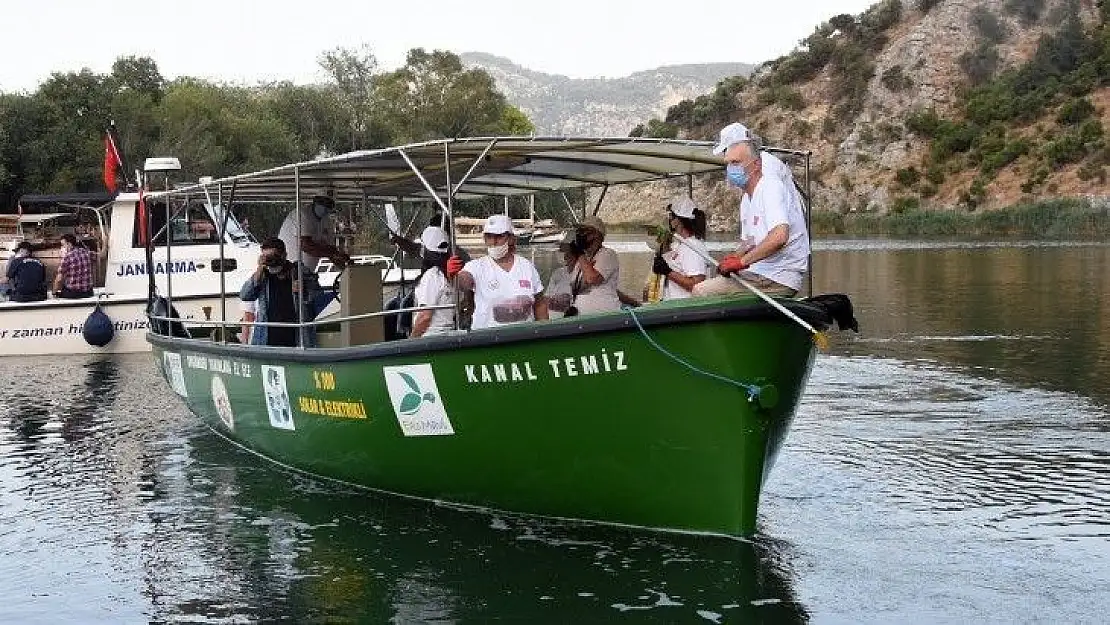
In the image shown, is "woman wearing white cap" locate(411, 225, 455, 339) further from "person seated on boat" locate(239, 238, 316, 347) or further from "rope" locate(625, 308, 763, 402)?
"rope" locate(625, 308, 763, 402)

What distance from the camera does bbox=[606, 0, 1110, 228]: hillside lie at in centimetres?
7850

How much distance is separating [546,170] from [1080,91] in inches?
3002

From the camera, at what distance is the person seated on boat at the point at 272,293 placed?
13094 millimetres

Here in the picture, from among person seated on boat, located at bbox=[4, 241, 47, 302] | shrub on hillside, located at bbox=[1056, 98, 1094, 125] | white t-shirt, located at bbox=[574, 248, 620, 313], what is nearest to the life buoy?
person seated on boat, located at bbox=[4, 241, 47, 302]

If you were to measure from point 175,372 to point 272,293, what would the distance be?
8.71 ft

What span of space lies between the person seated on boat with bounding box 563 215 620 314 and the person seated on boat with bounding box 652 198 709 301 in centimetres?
61

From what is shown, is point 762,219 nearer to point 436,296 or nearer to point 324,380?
point 436,296

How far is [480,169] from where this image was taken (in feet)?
42.7

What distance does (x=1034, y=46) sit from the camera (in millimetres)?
95250

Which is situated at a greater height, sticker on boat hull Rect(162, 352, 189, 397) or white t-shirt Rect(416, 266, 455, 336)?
white t-shirt Rect(416, 266, 455, 336)

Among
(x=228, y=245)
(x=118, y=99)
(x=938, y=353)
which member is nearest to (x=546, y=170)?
(x=938, y=353)

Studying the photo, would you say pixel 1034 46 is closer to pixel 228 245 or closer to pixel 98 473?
pixel 228 245

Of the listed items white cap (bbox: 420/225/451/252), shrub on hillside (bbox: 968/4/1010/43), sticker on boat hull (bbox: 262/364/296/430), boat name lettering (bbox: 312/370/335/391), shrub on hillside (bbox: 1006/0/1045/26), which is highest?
shrub on hillside (bbox: 1006/0/1045/26)

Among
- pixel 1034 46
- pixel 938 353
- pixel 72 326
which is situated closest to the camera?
pixel 938 353
